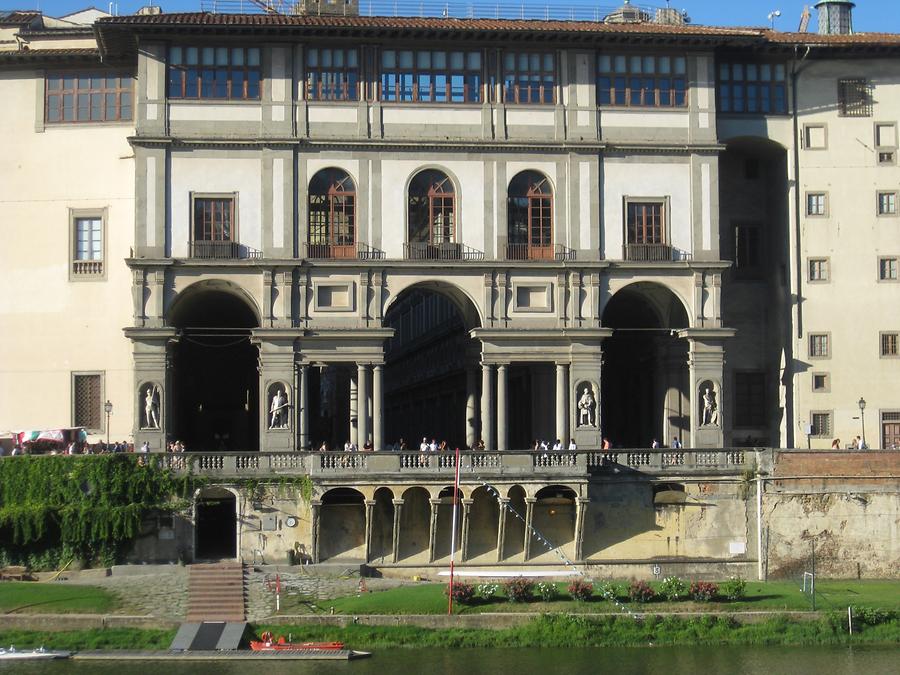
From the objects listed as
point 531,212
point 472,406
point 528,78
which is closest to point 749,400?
point 472,406

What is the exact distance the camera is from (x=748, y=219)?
77250 millimetres

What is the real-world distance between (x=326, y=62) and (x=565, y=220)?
12842 mm

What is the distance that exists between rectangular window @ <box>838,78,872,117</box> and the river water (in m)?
29.4

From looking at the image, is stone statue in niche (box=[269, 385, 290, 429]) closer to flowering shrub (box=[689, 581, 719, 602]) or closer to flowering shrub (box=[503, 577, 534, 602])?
flowering shrub (box=[503, 577, 534, 602])

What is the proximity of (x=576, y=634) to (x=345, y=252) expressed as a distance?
70.7 feet

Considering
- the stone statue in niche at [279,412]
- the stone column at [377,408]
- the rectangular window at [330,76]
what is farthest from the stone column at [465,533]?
the rectangular window at [330,76]

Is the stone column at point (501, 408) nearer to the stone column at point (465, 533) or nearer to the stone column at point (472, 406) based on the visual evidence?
the stone column at point (465, 533)

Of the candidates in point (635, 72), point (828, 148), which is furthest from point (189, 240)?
point (828, 148)

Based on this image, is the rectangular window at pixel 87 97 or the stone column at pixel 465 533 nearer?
the stone column at pixel 465 533

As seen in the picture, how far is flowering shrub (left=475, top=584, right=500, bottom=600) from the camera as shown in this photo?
5825 centimetres

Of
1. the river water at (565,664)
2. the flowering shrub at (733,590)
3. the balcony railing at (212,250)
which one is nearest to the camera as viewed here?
the river water at (565,664)

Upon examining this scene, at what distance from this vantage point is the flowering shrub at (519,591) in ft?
191

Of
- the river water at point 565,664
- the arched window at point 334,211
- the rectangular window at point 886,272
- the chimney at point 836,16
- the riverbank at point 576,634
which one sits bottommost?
the river water at point 565,664

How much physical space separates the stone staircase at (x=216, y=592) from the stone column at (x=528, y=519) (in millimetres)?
12055
